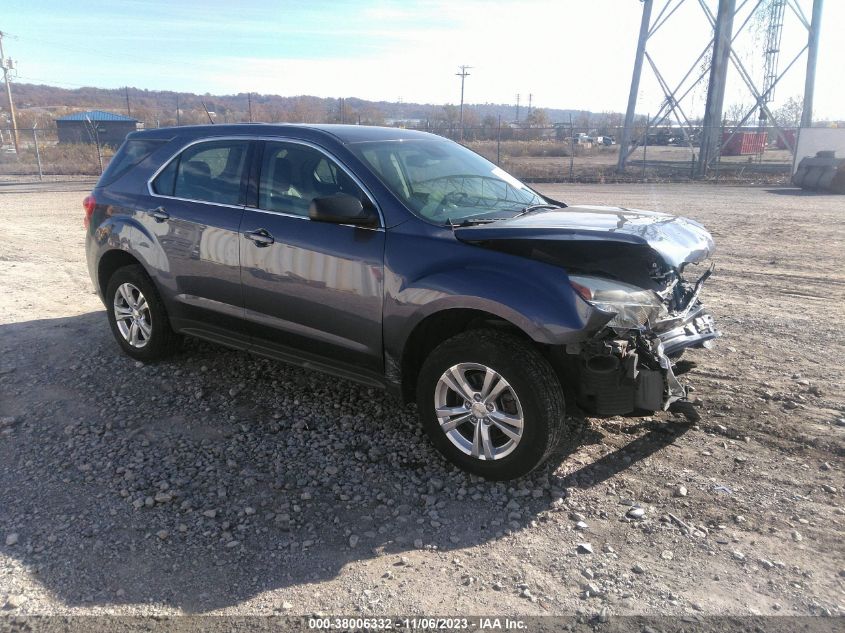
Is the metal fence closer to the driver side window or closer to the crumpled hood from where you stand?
the crumpled hood

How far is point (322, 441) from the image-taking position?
4242 millimetres

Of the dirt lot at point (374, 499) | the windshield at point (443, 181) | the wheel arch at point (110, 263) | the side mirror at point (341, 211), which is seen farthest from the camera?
the wheel arch at point (110, 263)

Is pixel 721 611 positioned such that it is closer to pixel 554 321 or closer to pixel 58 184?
pixel 554 321

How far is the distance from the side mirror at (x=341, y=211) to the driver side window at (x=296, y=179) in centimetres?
23

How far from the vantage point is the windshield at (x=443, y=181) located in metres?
4.18

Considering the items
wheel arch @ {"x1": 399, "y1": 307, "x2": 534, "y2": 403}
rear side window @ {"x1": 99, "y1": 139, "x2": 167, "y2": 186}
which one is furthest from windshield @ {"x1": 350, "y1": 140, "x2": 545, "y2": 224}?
rear side window @ {"x1": 99, "y1": 139, "x2": 167, "y2": 186}

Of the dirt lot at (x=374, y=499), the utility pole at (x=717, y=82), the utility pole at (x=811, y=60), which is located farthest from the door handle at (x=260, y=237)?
the utility pole at (x=811, y=60)

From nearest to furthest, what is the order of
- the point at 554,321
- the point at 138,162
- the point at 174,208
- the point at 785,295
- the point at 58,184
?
the point at 554,321, the point at 174,208, the point at 138,162, the point at 785,295, the point at 58,184

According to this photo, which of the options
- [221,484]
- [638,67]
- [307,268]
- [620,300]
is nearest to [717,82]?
[638,67]

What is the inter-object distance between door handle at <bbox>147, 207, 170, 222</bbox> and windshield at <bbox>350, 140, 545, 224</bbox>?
65.2 inches

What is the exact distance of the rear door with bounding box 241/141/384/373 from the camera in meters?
4.03

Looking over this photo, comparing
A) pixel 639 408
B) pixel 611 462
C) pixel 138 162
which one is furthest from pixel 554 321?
pixel 138 162

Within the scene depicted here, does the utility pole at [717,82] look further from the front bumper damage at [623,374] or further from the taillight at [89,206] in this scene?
the front bumper damage at [623,374]

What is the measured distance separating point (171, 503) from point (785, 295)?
6.77m
